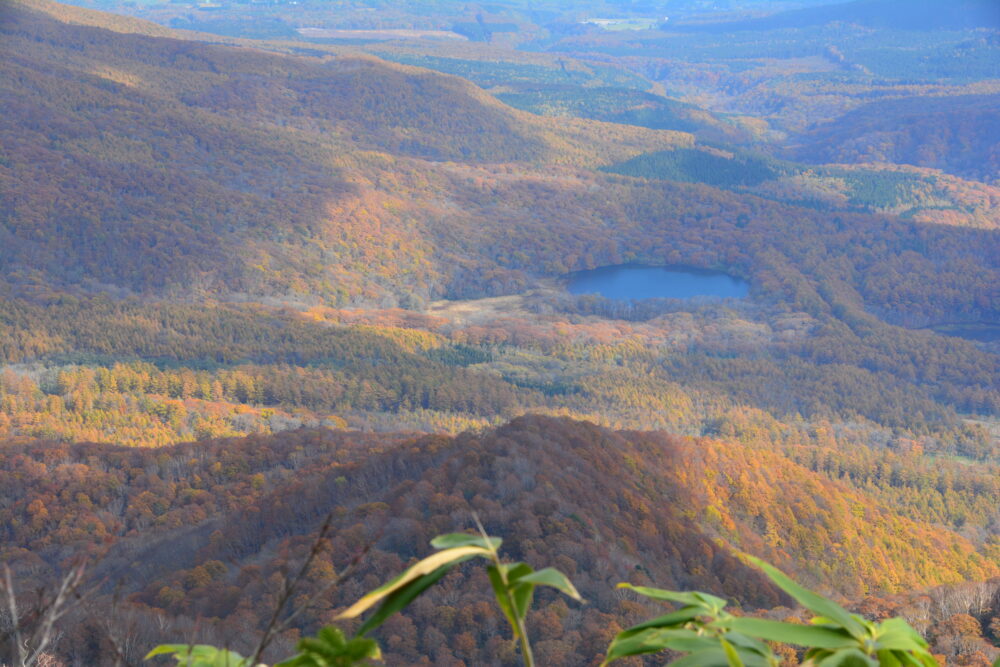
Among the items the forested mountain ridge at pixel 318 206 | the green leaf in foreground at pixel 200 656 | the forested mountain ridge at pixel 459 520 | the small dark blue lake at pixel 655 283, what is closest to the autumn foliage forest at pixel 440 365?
the green leaf in foreground at pixel 200 656

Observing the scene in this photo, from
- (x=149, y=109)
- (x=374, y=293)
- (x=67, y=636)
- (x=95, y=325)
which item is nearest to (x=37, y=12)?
(x=149, y=109)

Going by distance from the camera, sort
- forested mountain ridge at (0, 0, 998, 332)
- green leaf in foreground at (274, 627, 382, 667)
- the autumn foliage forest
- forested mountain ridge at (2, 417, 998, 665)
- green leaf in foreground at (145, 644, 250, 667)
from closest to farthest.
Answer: green leaf in foreground at (274, 627, 382, 667) < green leaf in foreground at (145, 644, 250, 667) < forested mountain ridge at (2, 417, 998, 665) < the autumn foliage forest < forested mountain ridge at (0, 0, 998, 332)

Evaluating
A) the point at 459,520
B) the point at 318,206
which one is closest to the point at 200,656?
the point at 459,520

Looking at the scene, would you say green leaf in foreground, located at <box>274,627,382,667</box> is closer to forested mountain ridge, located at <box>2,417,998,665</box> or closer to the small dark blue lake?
forested mountain ridge, located at <box>2,417,998,665</box>

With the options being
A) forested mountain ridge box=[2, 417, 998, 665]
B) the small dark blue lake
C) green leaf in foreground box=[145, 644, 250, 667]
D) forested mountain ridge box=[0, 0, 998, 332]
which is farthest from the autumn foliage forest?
the small dark blue lake

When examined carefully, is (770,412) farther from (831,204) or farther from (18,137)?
(18,137)
